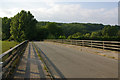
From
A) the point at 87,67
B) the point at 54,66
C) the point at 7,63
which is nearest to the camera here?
the point at 7,63

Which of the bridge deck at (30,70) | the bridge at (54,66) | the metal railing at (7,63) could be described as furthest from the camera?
the bridge deck at (30,70)

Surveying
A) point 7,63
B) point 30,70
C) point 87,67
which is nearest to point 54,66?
point 30,70

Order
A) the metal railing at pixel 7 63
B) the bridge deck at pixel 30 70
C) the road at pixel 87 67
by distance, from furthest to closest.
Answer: the road at pixel 87 67, the bridge deck at pixel 30 70, the metal railing at pixel 7 63

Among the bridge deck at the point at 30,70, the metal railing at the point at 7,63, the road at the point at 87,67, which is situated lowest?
the road at the point at 87,67

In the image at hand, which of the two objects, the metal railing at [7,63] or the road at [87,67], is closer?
the metal railing at [7,63]

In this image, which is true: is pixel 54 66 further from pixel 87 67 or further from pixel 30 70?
pixel 87 67

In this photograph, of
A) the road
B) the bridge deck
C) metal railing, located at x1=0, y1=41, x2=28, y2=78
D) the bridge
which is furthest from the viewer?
the road

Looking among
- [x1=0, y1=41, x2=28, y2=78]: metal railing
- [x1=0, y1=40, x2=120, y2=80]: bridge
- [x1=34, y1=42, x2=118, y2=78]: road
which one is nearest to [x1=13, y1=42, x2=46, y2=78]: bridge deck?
[x1=0, y1=40, x2=120, y2=80]: bridge

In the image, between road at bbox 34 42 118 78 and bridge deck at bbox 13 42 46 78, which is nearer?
bridge deck at bbox 13 42 46 78

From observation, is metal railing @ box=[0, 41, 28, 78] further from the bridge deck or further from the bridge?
the bridge deck

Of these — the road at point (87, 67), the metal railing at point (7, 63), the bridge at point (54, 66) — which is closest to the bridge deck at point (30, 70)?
the bridge at point (54, 66)

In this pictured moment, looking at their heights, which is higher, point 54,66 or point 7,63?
point 7,63

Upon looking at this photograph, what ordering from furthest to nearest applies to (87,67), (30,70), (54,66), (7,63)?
(54,66)
(87,67)
(30,70)
(7,63)

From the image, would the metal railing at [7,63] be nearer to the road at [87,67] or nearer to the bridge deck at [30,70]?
the bridge deck at [30,70]
